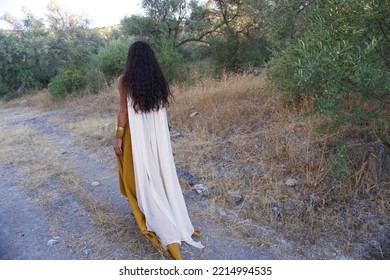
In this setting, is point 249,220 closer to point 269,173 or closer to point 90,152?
point 269,173

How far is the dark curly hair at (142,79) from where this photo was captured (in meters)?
2.41

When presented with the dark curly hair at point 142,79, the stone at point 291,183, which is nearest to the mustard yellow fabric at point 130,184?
the dark curly hair at point 142,79

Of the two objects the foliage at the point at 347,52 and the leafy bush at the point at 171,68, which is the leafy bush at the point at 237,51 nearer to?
the leafy bush at the point at 171,68

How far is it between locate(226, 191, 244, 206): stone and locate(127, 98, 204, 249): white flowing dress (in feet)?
2.71

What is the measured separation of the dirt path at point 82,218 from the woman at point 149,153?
0.63 ft

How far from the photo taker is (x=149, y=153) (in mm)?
2547

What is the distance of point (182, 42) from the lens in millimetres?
13883

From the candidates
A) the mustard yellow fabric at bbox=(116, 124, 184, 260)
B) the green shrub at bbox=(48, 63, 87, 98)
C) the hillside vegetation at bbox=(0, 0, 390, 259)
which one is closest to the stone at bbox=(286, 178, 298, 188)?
the hillside vegetation at bbox=(0, 0, 390, 259)

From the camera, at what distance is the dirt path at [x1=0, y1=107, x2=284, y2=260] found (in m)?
2.64

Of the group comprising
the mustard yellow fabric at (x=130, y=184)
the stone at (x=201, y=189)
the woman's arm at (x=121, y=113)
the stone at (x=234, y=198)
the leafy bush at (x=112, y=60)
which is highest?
the leafy bush at (x=112, y=60)

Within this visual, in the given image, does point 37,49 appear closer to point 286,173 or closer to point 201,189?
point 201,189

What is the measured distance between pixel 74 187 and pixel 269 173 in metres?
2.45

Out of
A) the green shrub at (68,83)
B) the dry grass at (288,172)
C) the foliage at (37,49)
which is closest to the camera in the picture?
the dry grass at (288,172)

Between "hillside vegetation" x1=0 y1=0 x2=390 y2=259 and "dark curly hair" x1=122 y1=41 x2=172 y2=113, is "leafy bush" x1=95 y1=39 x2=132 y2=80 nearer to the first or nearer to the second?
"hillside vegetation" x1=0 y1=0 x2=390 y2=259
